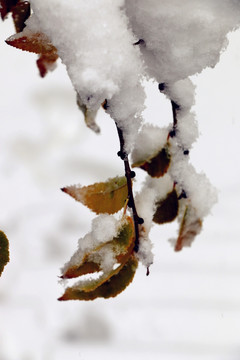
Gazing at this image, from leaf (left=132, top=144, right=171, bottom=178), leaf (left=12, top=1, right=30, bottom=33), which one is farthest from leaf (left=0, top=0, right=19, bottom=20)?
leaf (left=132, top=144, right=171, bottom=178)

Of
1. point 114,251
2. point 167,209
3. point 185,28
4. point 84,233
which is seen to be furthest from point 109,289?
point 84,233

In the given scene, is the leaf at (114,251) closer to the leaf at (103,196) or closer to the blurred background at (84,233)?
the leaf at (103,196)

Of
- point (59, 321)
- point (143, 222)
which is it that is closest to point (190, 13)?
point (143, 222)

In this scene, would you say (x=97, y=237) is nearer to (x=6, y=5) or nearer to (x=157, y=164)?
(x=157, y=164)

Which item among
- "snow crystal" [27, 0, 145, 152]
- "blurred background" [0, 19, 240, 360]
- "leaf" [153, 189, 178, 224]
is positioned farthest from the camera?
"blurred background" [0, 19, 240, 360]

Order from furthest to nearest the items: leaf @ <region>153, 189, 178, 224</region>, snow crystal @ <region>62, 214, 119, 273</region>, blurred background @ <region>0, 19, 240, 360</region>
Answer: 1. blurred background @ <region>0, 19, 240, 360</region>
2. leaf @ <region>153, 189, 178, 224</region>
3. snow crystal @ <region>62, 214, 119, 273</region>

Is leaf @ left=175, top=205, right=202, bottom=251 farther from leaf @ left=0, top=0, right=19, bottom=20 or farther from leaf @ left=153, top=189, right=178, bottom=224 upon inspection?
leaf @ left=0, top=0, right=19, bottom=20

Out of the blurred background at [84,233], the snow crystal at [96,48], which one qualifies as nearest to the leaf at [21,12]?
the snow crystal at [96,48]

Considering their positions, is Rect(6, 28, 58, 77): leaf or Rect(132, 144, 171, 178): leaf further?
Rect(132, 144, 171, 178): leaf
